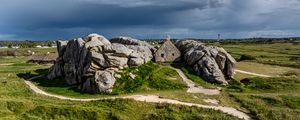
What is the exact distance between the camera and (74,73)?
201 ft

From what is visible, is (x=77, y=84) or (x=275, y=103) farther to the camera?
(x=77, y=84)

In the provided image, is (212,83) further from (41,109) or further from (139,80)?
(41,109)

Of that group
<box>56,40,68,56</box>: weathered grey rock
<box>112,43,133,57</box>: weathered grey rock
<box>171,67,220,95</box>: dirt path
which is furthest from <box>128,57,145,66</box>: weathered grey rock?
<box>56,40,68,56</box>: weathered grey rock

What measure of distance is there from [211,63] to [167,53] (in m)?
9.49

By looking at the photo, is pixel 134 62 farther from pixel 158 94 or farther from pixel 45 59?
pixel 45 59

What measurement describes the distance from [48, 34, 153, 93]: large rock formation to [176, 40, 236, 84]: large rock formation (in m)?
8.04

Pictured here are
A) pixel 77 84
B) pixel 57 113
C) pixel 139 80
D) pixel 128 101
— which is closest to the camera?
pixel 57 113

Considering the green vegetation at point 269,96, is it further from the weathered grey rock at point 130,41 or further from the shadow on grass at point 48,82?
the shadow on grass at point 48,82

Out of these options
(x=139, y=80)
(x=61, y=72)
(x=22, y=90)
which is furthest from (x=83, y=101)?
(x=61, y=72)

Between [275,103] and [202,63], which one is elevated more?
[202,63]

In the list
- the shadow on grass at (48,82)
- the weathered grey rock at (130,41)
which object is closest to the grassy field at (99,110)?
the shadow on grass at (48,82)

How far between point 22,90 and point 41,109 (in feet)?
49.7

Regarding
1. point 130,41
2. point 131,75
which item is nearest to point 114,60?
point 131,75

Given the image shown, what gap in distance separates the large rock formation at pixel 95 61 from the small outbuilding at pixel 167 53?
150cm
